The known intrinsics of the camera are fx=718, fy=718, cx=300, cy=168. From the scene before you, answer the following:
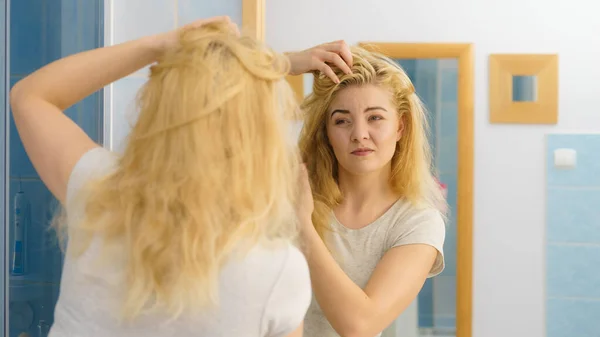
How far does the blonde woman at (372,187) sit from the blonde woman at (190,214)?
0.29 meters

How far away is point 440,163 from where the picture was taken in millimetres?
2260

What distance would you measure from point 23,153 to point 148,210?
890 mm

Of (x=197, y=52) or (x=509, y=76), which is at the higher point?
(x=509, y=76)

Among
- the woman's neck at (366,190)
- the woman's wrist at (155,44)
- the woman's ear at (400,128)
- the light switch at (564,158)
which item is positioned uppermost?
the woman's wrist at (155,44)

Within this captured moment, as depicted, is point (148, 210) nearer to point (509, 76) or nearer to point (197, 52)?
point (197, 52)

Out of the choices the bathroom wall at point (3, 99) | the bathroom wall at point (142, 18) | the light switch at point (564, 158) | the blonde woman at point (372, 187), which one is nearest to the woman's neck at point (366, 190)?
the blonde woman at point (372, 187)

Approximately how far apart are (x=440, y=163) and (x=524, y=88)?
39cm

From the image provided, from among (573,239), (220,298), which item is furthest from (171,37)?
(573,239)

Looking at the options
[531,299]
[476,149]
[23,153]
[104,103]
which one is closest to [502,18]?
[476,149]

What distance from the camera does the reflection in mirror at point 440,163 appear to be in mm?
2240

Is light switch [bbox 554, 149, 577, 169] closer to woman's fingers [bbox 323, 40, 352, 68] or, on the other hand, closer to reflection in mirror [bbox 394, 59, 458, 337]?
reflection in mirror [bbox 394, 59, 458, 337]

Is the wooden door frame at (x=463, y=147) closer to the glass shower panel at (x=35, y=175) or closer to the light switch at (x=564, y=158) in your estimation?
the light switch at (x=564, y=158)

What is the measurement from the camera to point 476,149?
7.68ft

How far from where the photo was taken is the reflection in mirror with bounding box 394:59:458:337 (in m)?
2.24
